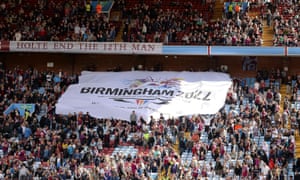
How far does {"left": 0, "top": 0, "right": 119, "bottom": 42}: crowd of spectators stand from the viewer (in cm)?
4488

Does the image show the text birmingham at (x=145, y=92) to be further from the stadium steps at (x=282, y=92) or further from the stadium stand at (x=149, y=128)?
the stadium steps at (x=282, y=92)

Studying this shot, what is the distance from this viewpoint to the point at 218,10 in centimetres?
4603

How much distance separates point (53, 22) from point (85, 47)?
351 cm

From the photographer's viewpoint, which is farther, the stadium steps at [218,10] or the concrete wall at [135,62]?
the stadium steps at [218,10]

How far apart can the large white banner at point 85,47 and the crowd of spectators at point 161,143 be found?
354 cm

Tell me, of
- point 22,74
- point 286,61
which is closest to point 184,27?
point 286,61

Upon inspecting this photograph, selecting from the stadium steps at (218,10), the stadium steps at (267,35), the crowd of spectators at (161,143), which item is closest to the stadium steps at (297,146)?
the crowd of spectators at (161,143)

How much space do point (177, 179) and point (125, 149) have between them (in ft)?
15.0

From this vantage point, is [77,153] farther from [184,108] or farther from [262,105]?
[262,105]

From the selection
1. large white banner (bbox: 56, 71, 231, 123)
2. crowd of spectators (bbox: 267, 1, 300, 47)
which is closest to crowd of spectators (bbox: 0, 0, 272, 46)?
crowd of spectators (bbox: 267, 1, 300, 47)

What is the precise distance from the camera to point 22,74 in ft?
145

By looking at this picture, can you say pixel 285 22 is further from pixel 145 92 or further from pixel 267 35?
pixel 145 92

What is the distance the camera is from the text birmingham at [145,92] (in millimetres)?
40312

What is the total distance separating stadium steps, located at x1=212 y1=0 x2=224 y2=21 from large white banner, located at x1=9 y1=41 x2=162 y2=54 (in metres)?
4.33
